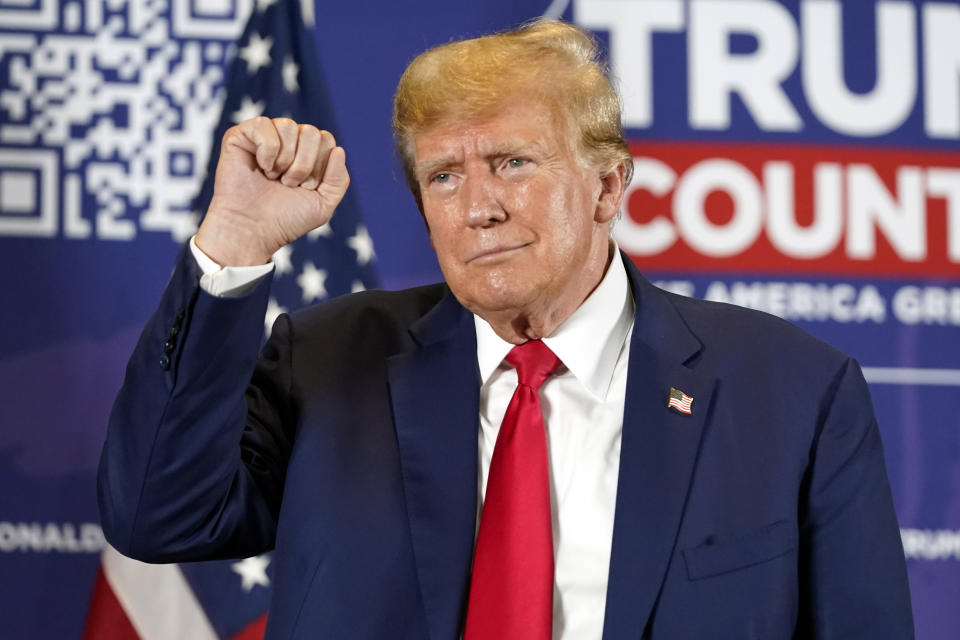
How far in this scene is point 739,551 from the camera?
1.70 m

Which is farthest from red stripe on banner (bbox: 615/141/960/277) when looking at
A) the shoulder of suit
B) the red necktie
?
the red necktie

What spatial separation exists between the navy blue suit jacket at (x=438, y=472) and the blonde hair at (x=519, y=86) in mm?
256

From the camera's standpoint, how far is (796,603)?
1.75m

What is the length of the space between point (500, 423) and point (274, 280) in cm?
133

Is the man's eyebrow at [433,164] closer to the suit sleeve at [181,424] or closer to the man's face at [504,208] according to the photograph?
the man's face at [504,208]

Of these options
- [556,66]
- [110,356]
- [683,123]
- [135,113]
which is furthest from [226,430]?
[683,123]

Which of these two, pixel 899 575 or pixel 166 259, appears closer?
pixel 899 575

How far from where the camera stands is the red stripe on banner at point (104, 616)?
2.80 metres

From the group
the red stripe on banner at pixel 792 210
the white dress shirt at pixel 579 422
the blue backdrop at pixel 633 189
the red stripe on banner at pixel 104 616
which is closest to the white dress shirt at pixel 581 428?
the white dress shirt at pixel 579 422

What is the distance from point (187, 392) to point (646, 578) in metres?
0.64

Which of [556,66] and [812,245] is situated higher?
[556,66]

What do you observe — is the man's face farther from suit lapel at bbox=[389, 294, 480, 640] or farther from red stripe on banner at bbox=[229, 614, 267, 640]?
red stripe on banner at bbox=[229, 614, 267, 640]

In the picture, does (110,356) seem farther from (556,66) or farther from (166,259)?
(556,66)

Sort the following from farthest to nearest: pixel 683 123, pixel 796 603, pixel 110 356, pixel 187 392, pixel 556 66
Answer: pixel 683 123 < pixel 110 356 < pixel 556 66 < pixel 796 603 < pixel 187 392
